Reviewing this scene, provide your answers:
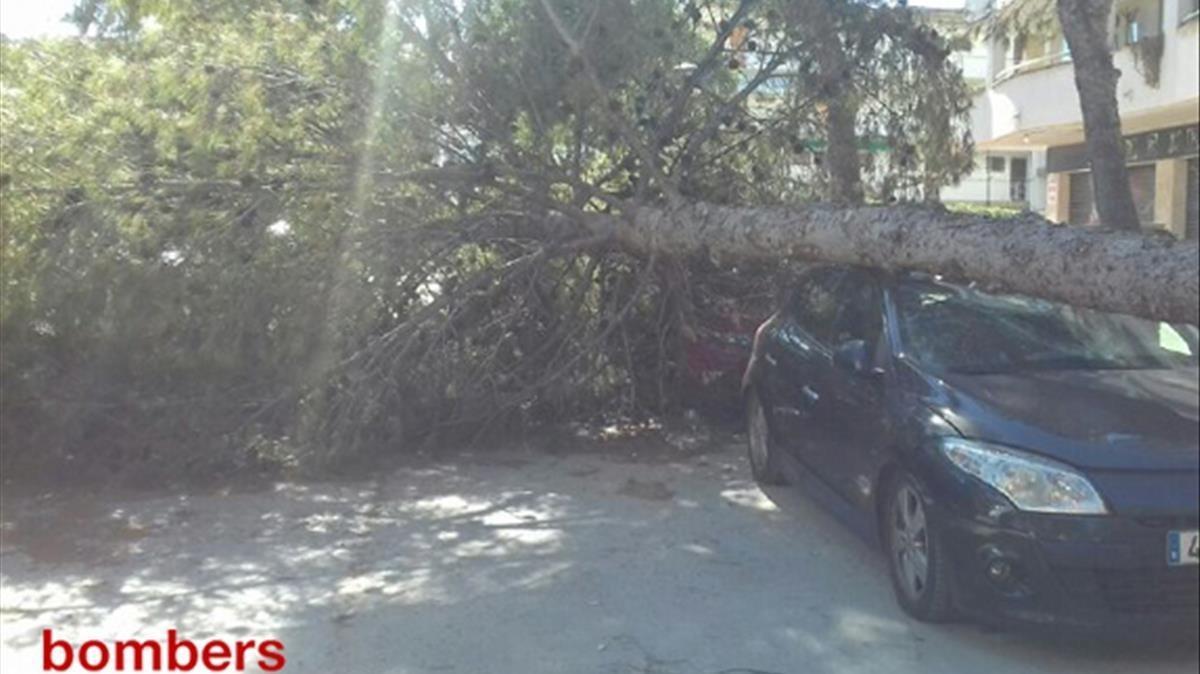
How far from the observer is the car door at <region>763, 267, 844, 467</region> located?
652cm

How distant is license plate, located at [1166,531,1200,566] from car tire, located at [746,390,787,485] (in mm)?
3718

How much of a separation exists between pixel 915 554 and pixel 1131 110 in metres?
18.7

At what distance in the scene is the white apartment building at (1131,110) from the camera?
1948 centimetres

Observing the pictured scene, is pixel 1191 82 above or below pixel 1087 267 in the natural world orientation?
above

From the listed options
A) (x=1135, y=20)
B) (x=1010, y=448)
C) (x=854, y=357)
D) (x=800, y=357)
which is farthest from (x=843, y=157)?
(x=1135, y=20)

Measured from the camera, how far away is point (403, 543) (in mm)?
6566

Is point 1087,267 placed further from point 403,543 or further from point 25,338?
point 25,338

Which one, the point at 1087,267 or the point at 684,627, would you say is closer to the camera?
the point at 1087,267

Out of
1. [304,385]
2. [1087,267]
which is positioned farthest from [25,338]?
[1087,267]

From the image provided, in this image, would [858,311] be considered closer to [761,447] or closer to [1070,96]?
[761,447]

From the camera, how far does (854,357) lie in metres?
5.84

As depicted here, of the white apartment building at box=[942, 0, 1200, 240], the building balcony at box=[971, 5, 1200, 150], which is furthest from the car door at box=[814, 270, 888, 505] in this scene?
the building balcony at box=[971, 5, 1200, 150]

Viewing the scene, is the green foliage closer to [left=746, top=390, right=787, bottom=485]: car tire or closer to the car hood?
[left=746, top=390, right=787, bottom=485]: car tire

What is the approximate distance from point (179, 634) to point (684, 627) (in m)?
2.18
